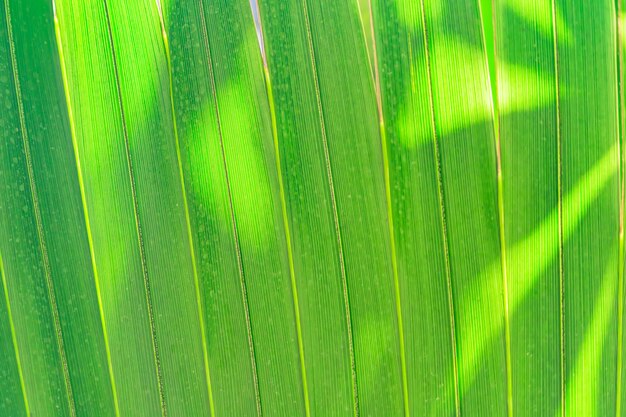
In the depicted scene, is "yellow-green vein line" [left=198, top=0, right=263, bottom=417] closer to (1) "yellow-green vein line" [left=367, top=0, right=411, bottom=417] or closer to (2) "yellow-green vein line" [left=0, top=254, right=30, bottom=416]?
(1) "yellow-green vein line" [left=367, top=0, right=411, bottom=417]

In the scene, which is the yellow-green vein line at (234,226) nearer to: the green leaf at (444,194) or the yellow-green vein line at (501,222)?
the green leaf at (444,194)

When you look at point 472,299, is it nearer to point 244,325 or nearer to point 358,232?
point 358,232

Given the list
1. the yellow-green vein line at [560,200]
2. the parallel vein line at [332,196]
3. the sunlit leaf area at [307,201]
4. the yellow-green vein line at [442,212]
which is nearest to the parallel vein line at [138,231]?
the sunlit leaf area at [307,201]

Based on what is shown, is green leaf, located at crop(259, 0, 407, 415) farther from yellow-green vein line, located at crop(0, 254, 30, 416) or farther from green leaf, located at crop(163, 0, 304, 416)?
yellow-green vein line, located at crop(0, 254, 30, 416)

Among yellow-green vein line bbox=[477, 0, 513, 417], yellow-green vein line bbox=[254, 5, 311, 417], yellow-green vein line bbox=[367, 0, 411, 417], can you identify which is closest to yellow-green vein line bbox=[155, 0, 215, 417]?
yellow-green vein line bbox=[254, 5, 311, 417]

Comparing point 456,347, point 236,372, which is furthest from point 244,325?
point 456,347

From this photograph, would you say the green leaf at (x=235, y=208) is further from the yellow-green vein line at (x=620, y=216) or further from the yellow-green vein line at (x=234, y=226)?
the yellow-green vein line at (x=620, y=216)

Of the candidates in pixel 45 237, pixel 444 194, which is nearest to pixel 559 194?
pixel 444 194

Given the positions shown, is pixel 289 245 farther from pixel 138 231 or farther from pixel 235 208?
pixel 138 231
